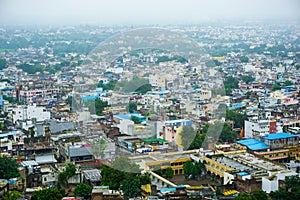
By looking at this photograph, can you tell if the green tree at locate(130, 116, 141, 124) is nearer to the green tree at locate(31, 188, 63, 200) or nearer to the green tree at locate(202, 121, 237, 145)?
the green tree at locate(202, 121, 237, 145)

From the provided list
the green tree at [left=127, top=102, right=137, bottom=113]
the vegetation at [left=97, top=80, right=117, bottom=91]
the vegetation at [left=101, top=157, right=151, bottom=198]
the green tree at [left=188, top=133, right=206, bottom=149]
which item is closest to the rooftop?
the green tree at [left=188, top=133, right=206, bottom=149]

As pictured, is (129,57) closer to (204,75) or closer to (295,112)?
(204,75)

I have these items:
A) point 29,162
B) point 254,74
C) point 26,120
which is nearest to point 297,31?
point 254,74

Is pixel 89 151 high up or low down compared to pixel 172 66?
down

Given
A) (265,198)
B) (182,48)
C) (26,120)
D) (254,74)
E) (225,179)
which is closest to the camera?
(265,198)

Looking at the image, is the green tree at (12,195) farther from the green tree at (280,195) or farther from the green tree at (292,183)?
the green tree at (292,183)

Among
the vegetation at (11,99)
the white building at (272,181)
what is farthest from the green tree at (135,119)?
the vegetation at (11,99)

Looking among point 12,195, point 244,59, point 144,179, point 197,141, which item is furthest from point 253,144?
point 244,59

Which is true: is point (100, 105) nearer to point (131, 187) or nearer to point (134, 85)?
point (134, 85)

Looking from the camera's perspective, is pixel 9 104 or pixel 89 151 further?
pixel 9 104
